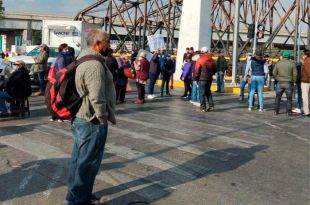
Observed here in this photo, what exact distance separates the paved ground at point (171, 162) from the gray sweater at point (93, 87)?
111 cm

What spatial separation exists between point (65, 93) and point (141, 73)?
908cm

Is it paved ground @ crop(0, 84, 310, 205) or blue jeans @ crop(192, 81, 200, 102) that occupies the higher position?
blue jeans @ crop(192, 81, 200, 102)

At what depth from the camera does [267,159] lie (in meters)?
7.14

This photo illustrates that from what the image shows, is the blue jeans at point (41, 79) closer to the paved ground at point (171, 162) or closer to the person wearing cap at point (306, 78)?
the paved ground at point (171, 162)

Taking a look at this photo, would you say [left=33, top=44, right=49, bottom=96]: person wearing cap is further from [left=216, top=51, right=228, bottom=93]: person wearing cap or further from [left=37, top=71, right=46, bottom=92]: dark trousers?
[left=216, top=51, right=228, bottom=93]: person wearing cap

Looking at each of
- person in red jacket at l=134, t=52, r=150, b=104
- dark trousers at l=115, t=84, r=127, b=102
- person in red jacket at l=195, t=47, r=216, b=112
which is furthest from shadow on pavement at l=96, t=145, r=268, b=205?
dark trousers at l=115, t=84, r=127, b=102

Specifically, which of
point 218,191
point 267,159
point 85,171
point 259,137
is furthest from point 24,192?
point 259,137

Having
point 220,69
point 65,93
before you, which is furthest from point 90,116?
point 220,69

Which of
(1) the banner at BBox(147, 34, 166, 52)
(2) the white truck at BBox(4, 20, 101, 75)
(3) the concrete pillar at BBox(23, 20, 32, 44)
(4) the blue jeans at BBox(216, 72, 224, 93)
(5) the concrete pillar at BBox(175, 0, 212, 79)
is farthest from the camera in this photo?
(3) the concrete pillar at BBox(23, 20, 32, 44)

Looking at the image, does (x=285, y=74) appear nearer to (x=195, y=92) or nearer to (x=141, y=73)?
(x=195, y=92)

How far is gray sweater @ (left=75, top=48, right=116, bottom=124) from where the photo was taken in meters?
4.19

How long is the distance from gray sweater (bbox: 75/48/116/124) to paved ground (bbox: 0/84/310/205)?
1113mm

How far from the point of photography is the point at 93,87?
4.19 m

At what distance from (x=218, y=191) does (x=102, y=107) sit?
1.95 metres
